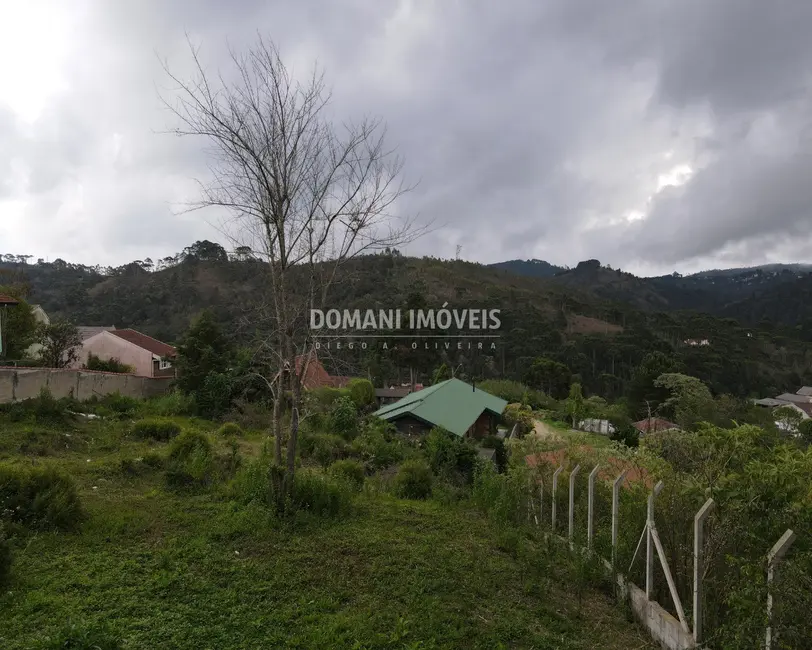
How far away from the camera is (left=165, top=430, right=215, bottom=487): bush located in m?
6.83

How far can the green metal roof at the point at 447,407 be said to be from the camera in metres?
15.4

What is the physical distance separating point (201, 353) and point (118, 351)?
31.1 feet

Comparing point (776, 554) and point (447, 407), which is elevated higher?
point (776, 554)

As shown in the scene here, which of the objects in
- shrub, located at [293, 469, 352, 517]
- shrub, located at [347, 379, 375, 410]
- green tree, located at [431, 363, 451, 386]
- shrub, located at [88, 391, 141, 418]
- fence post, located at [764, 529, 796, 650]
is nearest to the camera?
fence post, located at [764, 529, 796, 650]

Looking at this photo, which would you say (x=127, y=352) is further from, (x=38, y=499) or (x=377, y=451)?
(x=38, y=499)

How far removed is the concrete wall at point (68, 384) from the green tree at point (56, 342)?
454 centimetres

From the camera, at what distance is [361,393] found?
19922mm

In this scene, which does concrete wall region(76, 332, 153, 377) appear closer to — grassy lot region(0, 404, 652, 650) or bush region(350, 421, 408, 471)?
bush region(350, 421, 408, 471)

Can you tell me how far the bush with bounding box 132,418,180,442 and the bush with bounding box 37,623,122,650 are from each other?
8444mm

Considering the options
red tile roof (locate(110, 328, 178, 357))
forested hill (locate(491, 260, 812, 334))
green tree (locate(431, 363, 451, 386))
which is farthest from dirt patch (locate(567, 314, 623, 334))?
red tile roof (locate(110, 328, 178, 357))

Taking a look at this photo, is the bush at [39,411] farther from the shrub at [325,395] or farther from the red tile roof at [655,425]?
the red tile roof at [655,425]

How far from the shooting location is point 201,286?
49.5m

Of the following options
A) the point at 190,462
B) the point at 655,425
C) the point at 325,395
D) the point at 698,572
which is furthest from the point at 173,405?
the point at 655,425

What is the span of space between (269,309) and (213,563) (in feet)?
9.39
